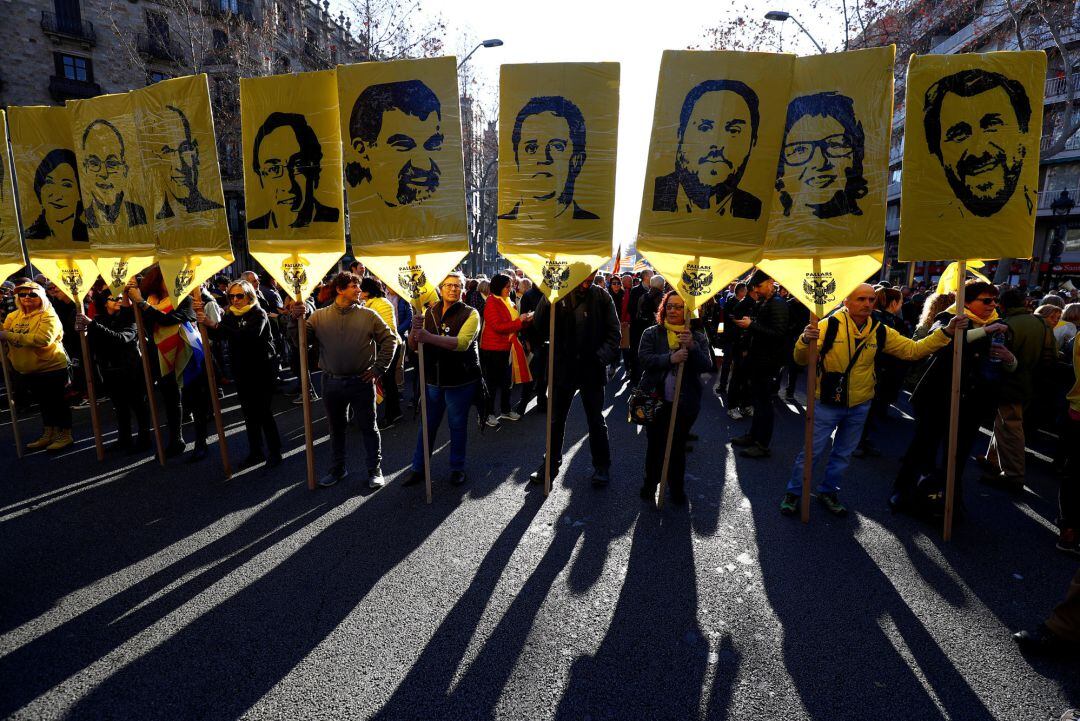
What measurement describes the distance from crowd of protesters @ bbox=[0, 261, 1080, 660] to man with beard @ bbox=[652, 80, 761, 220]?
853mm

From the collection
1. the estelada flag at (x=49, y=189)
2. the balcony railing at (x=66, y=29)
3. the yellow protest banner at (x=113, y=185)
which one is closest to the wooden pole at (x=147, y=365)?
the yellow protest banner at (x=113, y=185)

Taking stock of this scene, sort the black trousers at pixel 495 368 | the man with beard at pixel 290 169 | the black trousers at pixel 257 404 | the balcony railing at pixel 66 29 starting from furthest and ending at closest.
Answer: the balcony railing at pixel 66 29, the black trousers at pixel 495 368, the black trousers at pixel 257 404, the man with beard at pixel 290 169

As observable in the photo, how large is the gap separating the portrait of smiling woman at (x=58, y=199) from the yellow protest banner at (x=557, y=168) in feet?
15.9

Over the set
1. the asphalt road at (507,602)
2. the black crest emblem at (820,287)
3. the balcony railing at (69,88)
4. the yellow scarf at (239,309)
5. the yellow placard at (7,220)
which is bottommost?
the asphalt road at (507,602)

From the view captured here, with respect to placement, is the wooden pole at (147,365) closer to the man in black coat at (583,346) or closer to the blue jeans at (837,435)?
the man in black coat at (583,346)

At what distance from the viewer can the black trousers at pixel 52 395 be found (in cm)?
Answer: 595

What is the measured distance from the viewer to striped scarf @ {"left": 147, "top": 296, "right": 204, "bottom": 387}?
5555mm

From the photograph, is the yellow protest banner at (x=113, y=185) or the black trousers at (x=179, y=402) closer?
the yellow protest banner at (x=113, y=185)

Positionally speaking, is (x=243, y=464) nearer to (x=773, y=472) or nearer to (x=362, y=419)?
(x=362, y=419)

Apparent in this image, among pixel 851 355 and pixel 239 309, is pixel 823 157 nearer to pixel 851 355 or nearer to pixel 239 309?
pixel 851 355

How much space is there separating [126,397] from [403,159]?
172 inches

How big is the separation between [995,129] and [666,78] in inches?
95.4

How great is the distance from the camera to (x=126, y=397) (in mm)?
5891

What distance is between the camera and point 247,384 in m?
5.37
